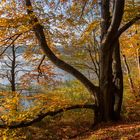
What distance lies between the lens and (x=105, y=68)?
11.9 meters

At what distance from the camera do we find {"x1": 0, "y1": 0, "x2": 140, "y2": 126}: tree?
11.4m

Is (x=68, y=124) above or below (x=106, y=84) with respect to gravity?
below

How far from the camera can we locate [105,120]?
12.1 metres

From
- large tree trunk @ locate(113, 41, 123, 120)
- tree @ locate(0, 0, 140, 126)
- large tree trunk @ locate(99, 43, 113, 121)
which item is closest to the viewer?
tree @ locate(0, 0, 140, 126)

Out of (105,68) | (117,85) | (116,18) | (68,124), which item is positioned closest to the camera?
(116,18)

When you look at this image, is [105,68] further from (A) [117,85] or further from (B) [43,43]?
(B) [43,43]

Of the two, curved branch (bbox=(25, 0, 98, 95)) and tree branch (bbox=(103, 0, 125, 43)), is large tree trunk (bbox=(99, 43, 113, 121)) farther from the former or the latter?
tree branch (bbox=(103, 0, 125, 43))

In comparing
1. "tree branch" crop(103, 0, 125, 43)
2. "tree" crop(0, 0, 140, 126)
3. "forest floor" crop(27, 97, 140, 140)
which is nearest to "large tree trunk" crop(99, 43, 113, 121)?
"tree" crop(0, 0, 140, 126)

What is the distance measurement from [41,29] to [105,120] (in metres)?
3.97

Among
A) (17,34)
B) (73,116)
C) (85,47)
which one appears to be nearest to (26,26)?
(17,34)

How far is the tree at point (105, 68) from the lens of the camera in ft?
37.5

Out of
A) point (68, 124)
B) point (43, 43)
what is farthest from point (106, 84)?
point (68, 124)

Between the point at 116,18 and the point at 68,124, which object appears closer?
the point at 116,18

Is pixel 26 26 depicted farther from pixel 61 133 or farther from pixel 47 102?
pixel 61 133
